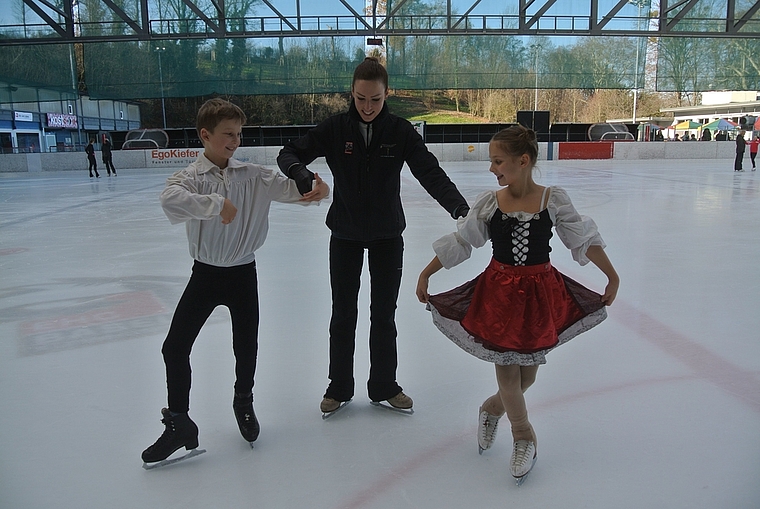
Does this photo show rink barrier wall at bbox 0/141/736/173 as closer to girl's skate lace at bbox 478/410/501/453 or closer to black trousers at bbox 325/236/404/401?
black trousers at bbox 325/236/404/401

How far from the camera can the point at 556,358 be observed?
2.82 meters

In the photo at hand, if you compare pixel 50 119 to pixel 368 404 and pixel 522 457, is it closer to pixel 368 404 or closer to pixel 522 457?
pixel 368 404

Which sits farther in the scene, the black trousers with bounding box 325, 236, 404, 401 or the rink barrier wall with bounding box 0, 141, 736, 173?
the rink barrier wall with bounding box 0, 141, 736, 173

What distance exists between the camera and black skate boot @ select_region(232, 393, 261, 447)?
2.04 meters

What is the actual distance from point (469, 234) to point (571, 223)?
0.30 meters

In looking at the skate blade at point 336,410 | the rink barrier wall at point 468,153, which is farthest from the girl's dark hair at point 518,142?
the rink barrier wall at point 468,153

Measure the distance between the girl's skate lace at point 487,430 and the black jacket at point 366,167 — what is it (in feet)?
2.32

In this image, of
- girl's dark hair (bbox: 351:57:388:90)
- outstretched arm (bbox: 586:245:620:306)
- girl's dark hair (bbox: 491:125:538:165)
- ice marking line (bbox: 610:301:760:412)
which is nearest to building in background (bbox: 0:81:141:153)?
ice marking line (bbox: 610:301:760:412)

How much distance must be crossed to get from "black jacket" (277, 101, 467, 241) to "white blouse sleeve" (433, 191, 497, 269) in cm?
28

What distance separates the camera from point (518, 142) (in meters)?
1.76

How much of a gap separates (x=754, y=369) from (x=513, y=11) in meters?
21.1

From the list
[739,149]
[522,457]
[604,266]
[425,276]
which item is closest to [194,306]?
[425,276]

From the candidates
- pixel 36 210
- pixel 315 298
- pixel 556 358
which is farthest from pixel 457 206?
pixel 36 210

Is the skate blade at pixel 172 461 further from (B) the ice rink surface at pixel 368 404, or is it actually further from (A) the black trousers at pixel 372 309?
(A) the black trousers at pixel 372 309
